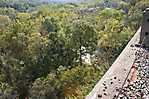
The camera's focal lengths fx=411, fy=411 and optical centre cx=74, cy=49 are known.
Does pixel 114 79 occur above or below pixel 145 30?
below

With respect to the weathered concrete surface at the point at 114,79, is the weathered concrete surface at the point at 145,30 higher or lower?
higher

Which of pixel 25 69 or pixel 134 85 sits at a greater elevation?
pixel 134 85

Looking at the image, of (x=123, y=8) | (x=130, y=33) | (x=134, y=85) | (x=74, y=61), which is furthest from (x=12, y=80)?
(x=123, y=8)

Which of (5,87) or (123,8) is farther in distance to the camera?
(123,8)

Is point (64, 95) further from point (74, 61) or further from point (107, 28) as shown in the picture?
point (107, 28)

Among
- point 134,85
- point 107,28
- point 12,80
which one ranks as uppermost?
point 134,85

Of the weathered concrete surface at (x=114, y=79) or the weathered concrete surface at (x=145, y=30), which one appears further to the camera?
the weathered concrete surface at (x=145, y=30)

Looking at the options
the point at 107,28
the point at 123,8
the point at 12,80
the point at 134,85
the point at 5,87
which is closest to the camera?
the point at 134,85

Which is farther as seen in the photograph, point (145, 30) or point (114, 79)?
point (145, 30)
